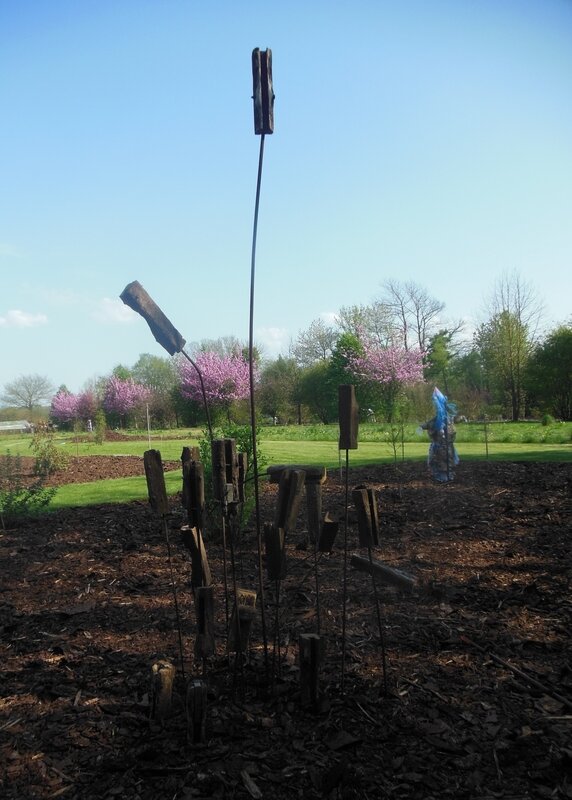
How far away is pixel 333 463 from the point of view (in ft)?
37.1

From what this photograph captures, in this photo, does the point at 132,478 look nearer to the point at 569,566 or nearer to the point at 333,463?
the point at 333,463

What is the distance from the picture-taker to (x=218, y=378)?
18594mm

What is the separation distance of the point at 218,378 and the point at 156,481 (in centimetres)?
1665

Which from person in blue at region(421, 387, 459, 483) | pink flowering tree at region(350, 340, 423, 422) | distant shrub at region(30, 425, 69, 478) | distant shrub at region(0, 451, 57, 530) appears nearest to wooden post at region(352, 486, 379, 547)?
distant shrub at region(0, 451, 57, 530)

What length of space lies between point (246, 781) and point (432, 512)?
4523 mm

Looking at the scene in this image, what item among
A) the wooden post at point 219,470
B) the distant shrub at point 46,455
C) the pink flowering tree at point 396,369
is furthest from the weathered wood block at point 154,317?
the pink flowering tree at point 396,369

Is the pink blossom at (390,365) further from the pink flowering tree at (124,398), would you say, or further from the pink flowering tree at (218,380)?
the pink flowering tree at (124,398)

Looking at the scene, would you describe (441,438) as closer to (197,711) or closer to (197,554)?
(197,554)

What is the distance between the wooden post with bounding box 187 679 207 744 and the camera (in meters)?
1.75

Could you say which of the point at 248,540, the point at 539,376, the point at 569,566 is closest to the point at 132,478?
the point at 248,540

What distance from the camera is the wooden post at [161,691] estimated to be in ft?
6.28

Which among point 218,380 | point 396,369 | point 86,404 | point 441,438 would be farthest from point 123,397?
point 441,438

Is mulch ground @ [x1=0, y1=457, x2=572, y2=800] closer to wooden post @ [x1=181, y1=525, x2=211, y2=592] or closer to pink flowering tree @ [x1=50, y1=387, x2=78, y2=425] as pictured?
wooden post @ [x1=181, y1=525, x2=211, y2=592]

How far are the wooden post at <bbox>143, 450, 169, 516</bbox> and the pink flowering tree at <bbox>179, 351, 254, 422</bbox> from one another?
13195 millimetres
